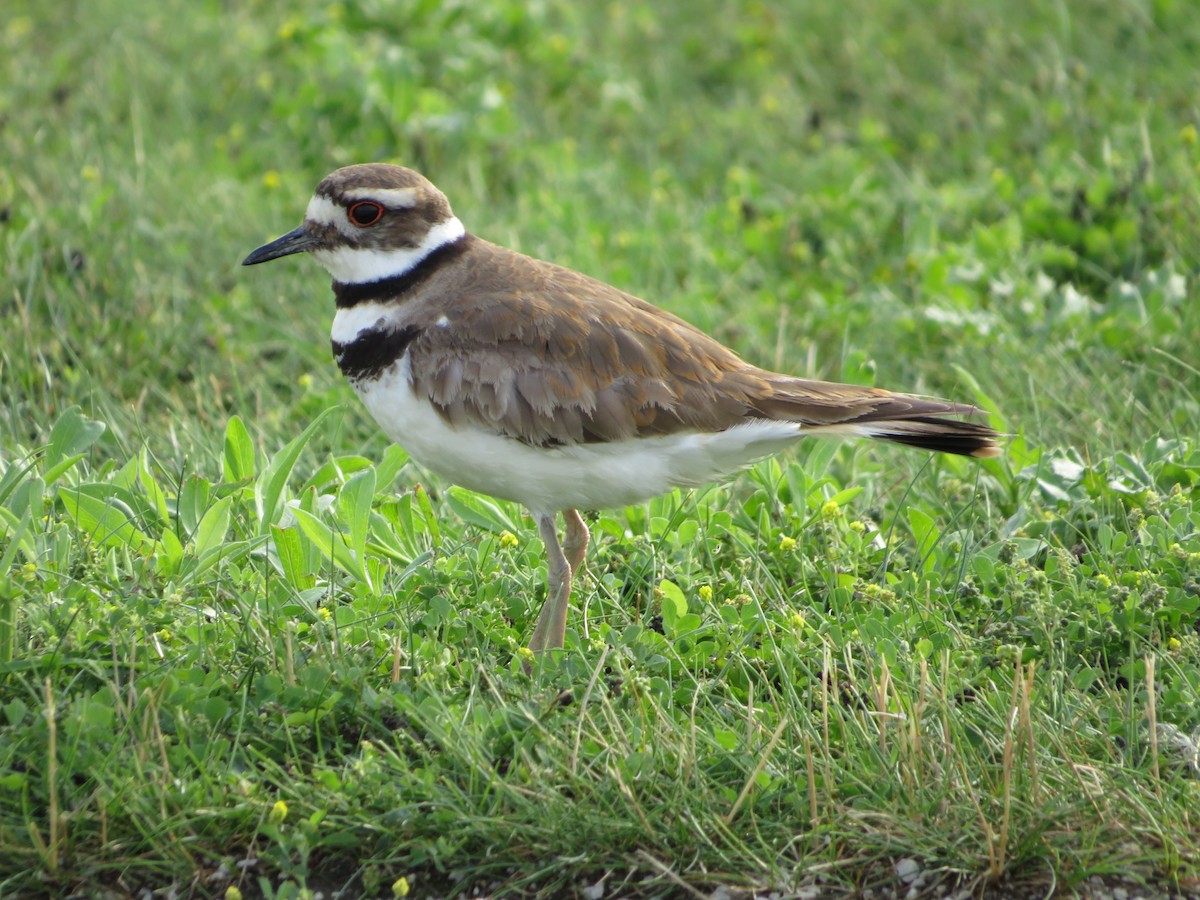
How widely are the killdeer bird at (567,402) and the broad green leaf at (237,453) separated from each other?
0.48 metres

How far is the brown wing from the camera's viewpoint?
392 centimetres

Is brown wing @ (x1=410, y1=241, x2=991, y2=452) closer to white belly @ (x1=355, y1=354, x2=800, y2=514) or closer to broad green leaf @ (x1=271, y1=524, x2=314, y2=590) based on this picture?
white belly @ (x1=355, y1=354, x2=800, y2=514)

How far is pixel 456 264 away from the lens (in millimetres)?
4305

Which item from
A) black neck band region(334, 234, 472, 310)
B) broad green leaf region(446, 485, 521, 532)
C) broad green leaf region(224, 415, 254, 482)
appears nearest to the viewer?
black neck band region(334, 234, 472, 310)

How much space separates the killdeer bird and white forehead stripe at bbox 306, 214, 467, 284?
0.11 metres

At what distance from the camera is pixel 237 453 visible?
4.44 m

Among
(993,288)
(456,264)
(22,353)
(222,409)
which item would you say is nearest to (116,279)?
(22,353)

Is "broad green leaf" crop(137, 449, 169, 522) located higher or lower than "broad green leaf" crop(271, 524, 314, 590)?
higher

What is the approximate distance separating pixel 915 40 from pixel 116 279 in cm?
538

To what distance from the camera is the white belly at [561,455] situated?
12.9ft

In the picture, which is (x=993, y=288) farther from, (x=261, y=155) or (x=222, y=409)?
(x=261, y=155)

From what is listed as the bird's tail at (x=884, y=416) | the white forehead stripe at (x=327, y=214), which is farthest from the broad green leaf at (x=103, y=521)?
the bird's tail at (x=884, y=416)

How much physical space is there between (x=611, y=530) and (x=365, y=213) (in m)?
1.33

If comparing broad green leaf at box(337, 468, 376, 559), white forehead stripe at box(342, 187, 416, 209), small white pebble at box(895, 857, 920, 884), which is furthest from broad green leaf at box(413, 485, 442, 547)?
small white pebble at box(895, 857, 920, 884)
